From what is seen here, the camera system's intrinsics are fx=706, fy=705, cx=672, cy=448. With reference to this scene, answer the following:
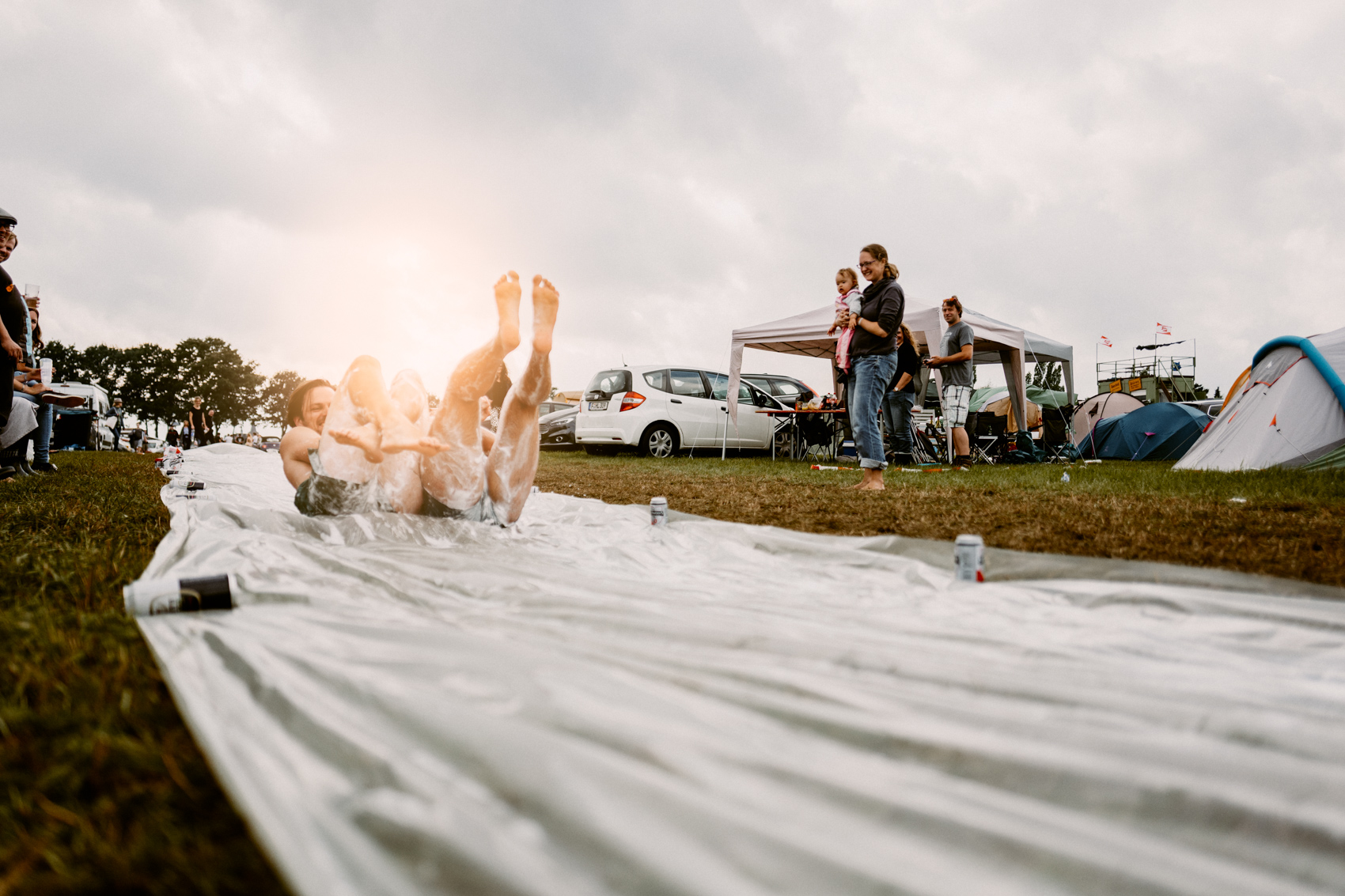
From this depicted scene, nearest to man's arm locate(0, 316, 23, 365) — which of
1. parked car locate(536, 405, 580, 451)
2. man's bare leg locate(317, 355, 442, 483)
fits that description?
man's bare leg locate(317, 355, 442, 483)

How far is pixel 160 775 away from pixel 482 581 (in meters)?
1.05

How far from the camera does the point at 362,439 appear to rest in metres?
2.41

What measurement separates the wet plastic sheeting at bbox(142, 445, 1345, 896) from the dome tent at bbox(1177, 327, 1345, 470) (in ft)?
17.4

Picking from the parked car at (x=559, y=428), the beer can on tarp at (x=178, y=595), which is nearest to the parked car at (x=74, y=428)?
the parked car at (x=559, y=428)

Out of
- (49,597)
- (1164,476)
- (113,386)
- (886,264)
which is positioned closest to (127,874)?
(49,597)

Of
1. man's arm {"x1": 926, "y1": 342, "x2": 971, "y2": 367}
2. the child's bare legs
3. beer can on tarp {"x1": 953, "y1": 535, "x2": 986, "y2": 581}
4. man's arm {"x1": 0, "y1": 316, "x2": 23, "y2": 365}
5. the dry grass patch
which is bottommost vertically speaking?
the dry grass patch

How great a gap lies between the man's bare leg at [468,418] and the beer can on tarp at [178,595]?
93cm

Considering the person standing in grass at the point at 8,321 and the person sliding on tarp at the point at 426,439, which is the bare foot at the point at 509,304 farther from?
the person standing in grass at the point at 8,321

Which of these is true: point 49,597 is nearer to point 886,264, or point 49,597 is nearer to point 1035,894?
point 1035,894

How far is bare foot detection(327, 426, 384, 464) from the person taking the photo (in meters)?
2.34

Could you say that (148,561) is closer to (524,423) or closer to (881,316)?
(524,423)

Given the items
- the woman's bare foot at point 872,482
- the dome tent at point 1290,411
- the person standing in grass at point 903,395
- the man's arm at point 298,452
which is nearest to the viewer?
the man's arm at point 298,452

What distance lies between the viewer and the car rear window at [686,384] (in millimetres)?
10297

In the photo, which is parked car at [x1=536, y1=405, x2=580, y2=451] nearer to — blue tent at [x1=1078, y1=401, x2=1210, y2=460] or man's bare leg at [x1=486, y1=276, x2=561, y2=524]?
blue tent at [x1=1078, y1=401, x2=1210, y2=460]
